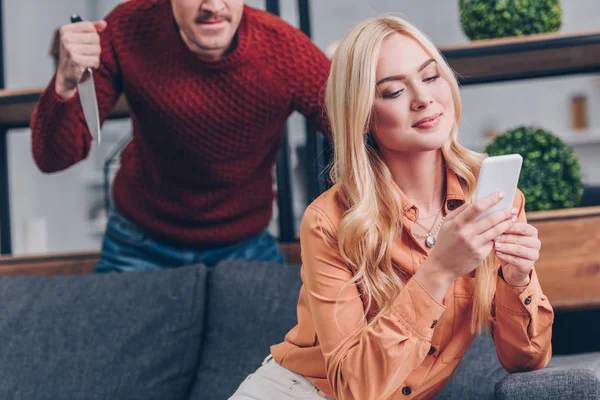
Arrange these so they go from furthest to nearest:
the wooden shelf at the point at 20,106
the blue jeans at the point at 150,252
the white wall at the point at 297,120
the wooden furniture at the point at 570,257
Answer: the white wall at the point at 297,120 < the wooden shelf at the point at 20,106 < the blue jeans at the point at 150,252 < the wooden furniture at the point at 570,257

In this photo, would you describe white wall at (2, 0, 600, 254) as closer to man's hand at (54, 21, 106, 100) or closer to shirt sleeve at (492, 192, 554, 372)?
man's hand at (54, 21, 106, 100)

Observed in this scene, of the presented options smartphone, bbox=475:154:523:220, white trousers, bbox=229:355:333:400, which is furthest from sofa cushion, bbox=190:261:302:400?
smartphone, bbox=475:154:523:220

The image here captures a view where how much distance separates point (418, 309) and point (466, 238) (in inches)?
5.2

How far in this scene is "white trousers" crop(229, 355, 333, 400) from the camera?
1.15 meters

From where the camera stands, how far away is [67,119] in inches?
61.3

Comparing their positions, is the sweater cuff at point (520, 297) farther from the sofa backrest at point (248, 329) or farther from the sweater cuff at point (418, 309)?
the sofa backrest at point (248, 329)

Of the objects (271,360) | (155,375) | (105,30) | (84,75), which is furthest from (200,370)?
(105,30)

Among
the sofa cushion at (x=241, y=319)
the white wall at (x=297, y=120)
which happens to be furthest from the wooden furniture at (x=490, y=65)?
the white wall at (x=297, y=120)

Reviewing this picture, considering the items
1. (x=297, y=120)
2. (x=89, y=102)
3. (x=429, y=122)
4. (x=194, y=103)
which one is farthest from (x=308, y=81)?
(x=297, y=120)

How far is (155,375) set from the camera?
1549 mm

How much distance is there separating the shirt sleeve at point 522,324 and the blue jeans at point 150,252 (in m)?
0.81

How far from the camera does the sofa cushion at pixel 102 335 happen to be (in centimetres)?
152

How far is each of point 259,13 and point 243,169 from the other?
379 mm

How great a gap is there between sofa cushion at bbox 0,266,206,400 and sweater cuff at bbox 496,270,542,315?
80cm
